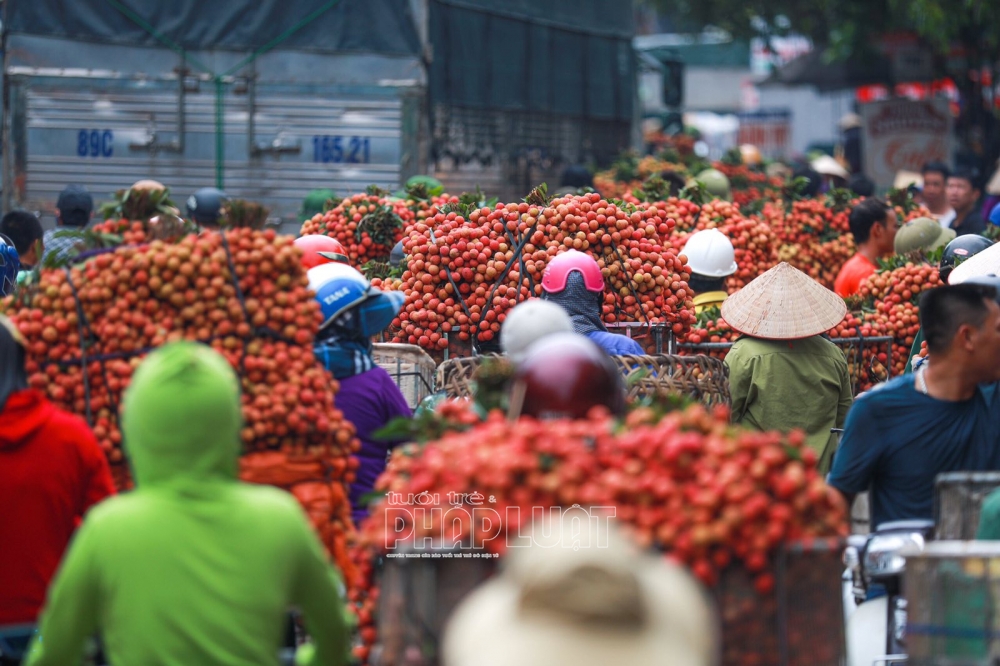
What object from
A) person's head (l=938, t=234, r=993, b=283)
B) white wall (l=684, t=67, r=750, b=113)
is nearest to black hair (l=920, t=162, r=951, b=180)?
person's head (l=938, t=234, r=993, b=283)

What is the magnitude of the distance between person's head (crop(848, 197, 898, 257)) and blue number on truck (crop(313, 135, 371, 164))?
4.44 metres

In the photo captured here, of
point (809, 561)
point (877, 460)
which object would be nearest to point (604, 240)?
point (877, 460)

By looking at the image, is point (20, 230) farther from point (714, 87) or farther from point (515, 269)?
point (714, 87)

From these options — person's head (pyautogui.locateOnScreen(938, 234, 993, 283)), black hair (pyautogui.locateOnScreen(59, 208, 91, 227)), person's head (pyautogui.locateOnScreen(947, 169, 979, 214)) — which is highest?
person's head (pyautogui.locateOnScreen(947, 169, 979, 214))

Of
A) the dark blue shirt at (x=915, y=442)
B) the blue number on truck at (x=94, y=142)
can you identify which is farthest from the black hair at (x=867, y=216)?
the blue number on truck at (x=94, y=142)

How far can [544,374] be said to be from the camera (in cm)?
335

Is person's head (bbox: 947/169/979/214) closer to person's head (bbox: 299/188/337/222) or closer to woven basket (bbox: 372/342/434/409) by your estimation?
person's head (bbox: 299/188/337/222)

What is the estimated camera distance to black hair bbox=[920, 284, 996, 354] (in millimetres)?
4152

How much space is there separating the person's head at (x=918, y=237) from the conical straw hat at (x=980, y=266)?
229cm

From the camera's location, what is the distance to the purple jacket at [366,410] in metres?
4.71

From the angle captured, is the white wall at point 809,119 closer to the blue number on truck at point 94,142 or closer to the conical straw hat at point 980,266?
the blue number on truck at point 94,142

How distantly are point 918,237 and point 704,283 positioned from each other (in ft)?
5.56

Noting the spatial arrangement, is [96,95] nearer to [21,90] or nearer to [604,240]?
[21,90]

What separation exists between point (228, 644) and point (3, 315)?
187cm
